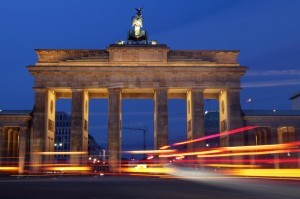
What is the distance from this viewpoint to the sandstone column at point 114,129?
63219 mm

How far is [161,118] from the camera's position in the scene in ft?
209

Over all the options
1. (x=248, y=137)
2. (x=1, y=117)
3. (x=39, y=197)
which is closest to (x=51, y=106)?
(x=1, y=117)

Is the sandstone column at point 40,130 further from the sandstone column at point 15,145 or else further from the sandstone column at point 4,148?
the sandstone column at point 15,145

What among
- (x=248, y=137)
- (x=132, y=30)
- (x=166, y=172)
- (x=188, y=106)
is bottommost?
(x=166, y=172)

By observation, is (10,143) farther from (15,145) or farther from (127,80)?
(127,80)

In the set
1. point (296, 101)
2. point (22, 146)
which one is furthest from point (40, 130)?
point (296, 101)

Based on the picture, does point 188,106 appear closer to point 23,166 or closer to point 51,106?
point 51,106

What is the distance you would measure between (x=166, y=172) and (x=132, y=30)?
26.5 m

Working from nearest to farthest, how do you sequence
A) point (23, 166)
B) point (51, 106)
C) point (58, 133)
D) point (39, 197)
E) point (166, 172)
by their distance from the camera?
1. point (39, 197)
2. point (166, 172)
3. point (23, 166)
4. point (51, 106)
5. point (58, 133)

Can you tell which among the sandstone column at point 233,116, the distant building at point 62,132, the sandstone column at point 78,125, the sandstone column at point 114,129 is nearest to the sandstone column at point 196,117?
the sandstone column at point 233,116

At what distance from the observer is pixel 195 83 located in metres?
64.6

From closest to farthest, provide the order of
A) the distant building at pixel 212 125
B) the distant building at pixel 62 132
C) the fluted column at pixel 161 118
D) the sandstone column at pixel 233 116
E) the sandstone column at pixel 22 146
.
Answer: the sandstone column at pixel 22 146 < the fluted column at pixel 161 118 < the sandstone column at pixel 233 116 < the distant building at pixel 212 125 < the distant building at pixel 62 132

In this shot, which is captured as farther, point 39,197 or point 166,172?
point 166,172

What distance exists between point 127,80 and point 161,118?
7301 mm
